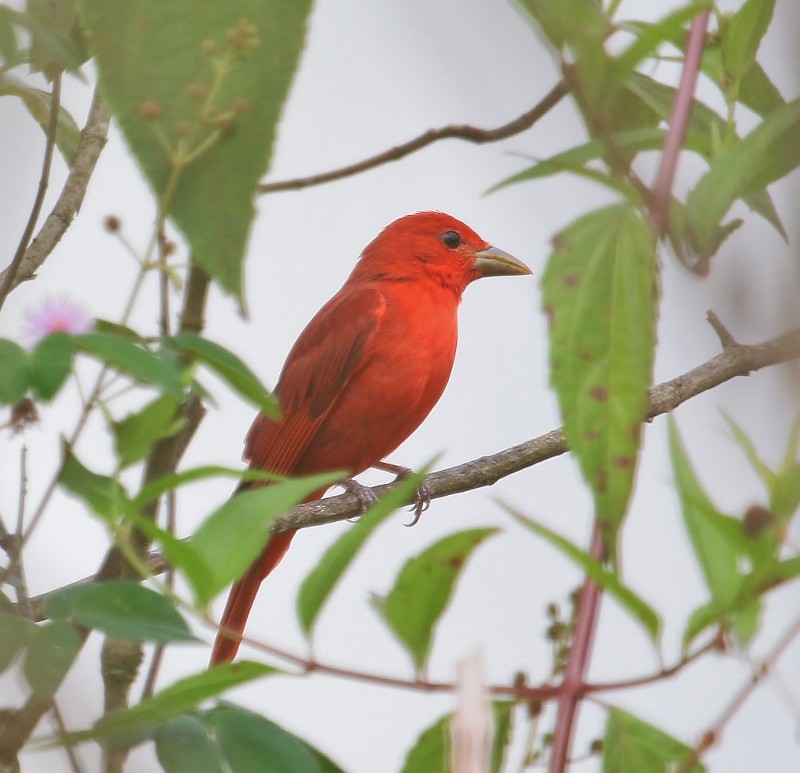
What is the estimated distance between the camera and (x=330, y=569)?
939 mm

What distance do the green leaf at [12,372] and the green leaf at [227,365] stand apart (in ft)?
0.65

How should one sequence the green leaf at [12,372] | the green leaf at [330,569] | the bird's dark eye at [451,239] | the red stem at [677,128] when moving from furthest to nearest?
the bird's dark eye at [451,239]
the green leaf at [12,372]
the green leaf at [330,569]
the red stem at [677,128]

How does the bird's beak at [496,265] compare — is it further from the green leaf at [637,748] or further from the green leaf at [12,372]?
the green leaf at [637,748]

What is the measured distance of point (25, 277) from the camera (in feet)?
6.92

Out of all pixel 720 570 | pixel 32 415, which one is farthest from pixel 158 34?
pixel 32 415

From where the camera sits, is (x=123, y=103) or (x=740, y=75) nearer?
(x=123, y=103)

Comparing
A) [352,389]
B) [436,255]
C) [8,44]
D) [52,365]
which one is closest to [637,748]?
[52,365]

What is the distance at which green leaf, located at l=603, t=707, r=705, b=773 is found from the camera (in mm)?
1008

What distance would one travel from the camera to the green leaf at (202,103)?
703 mm

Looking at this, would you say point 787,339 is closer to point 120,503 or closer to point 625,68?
point 625,68

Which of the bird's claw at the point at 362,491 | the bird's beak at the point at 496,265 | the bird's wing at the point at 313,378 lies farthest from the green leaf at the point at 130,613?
the bird's beak at the point at 496,265

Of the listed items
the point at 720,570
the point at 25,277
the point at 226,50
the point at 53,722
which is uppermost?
the point at 25,277

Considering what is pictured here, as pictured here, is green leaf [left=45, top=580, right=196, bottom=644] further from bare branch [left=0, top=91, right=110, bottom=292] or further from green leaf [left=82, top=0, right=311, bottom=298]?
bare branch [left=0, top=91, right=110, bottom=292]

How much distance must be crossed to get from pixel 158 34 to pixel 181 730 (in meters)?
0.72
